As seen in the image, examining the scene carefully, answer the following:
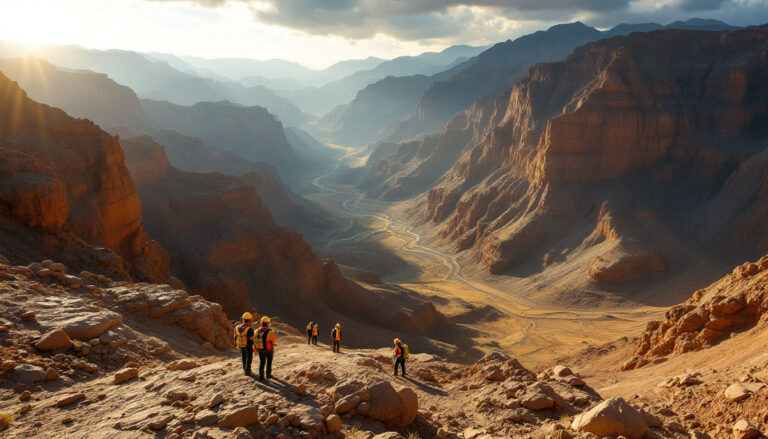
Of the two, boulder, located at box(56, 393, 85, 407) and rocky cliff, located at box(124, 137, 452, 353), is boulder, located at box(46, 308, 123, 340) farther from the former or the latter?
rocky cliff, located at box(124, 137, 452, 353)

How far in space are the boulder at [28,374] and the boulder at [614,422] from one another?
37.1 ft

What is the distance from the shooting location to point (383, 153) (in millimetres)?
184250

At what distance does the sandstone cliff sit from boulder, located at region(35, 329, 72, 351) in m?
52.7

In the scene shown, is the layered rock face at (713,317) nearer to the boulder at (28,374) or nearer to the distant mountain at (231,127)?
the boulder at (28,374)

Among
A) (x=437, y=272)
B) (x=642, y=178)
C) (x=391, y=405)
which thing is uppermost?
(x=642, y=178)

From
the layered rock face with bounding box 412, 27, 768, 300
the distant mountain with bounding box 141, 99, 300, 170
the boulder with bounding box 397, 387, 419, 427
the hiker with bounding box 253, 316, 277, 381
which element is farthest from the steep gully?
the distant mountain with bounding box 141, 99, 300, 170

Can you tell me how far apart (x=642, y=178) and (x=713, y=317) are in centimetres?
5287

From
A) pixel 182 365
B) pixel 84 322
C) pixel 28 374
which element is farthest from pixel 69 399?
pixel 84 322

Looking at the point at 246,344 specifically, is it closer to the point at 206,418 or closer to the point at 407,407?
the point at 206,418

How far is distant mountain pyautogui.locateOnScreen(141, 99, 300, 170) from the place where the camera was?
145500 millimetres

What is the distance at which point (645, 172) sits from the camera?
6700 cm

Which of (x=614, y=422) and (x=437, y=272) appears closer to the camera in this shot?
(x=614, y=422)

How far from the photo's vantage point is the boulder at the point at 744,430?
865cm

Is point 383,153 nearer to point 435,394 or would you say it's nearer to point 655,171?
point 655,171
